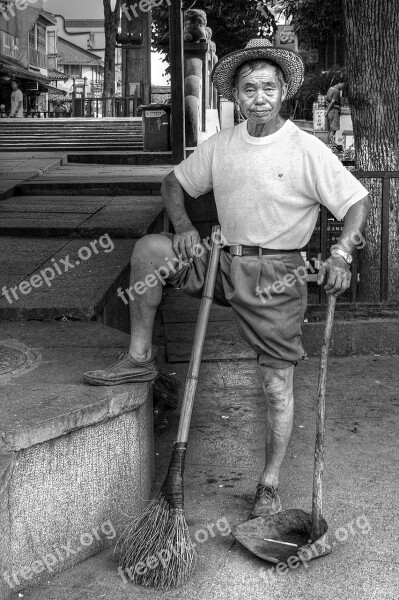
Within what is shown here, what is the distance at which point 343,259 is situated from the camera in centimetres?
350

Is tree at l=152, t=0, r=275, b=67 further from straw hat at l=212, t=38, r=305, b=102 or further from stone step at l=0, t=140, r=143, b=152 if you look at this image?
straw hat at l=212, t=38, r=305, b=102

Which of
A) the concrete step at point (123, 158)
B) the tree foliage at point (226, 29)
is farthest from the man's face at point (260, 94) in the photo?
the tree foliage at point (226, 29)

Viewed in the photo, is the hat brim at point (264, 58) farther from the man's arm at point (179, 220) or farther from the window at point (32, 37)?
the window at point (32, 37)

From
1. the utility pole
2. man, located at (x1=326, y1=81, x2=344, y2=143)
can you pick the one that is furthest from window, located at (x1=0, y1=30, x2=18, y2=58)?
man, located at (x1=326, y1=81, x2=344, y2=143)

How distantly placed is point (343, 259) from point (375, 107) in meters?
3.46

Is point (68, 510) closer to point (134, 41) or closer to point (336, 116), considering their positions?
point (134, 41)

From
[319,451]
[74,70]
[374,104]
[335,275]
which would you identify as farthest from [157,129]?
[74,70]

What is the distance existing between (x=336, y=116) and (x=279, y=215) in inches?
689

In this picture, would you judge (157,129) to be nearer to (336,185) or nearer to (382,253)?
(382,253)

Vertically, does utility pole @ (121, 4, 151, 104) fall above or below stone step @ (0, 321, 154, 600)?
above

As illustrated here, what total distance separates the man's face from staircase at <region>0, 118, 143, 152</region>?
12.2 m

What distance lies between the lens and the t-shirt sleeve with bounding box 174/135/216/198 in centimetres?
374

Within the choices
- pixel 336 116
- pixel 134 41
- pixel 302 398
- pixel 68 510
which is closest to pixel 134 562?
pixel 68 510

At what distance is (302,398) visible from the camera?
17.8ft
